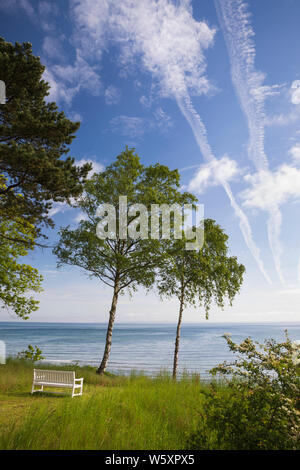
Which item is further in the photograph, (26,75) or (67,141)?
(67,141)

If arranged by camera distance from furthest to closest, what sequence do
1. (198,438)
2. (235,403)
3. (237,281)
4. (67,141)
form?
(237,281), (67,141), (235,403), (198,438)

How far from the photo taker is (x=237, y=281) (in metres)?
17.7

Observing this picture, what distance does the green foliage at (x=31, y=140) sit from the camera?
9.50 meters

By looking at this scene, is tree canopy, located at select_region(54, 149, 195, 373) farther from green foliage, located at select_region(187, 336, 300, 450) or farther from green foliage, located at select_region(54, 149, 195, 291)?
green foliage, located at select_region(187, 336, 300, 450)

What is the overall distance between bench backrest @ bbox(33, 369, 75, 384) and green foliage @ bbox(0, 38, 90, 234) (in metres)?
5.58

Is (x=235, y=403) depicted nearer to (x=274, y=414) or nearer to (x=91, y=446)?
(x=274, y=414)

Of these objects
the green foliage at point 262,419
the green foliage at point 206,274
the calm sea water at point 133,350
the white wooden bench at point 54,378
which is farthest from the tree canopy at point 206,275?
the green foliage at point 262,419

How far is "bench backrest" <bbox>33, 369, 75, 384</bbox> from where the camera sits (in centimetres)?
1037

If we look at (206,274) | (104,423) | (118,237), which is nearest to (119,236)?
(118,237)

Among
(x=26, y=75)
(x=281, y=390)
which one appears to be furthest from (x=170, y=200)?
(x=281, y=390)

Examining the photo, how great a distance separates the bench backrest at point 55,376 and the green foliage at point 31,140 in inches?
219

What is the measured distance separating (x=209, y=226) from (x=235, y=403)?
13.8m

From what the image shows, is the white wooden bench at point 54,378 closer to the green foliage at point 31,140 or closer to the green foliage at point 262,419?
the green foliage at point 31,140

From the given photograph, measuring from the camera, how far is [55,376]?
10453 mm
